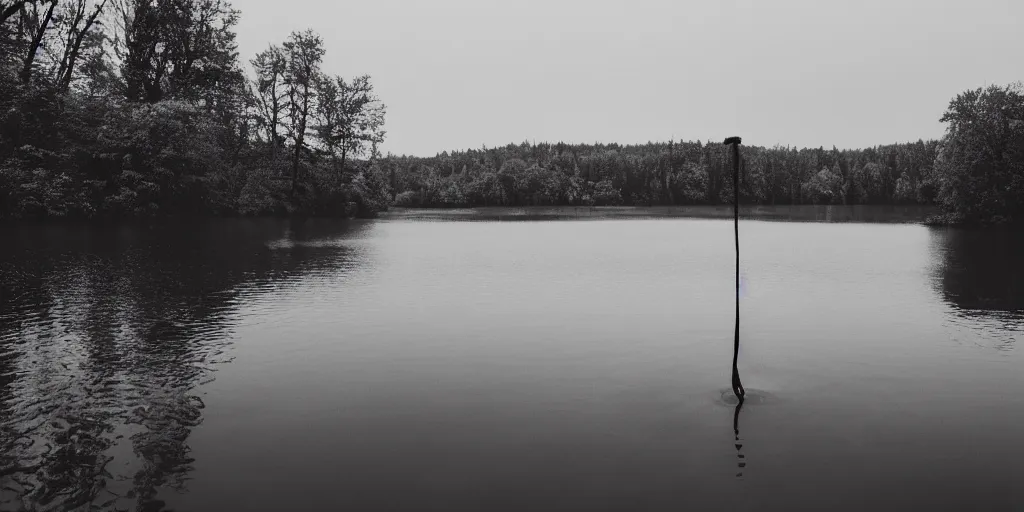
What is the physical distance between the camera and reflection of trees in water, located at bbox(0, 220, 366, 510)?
443 inches

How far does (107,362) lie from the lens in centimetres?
1844

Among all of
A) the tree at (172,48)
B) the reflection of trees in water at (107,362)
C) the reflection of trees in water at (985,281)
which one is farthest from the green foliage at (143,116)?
the reflection of trees in water at (985,281)

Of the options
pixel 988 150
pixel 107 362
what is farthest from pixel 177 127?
pixel 988 150

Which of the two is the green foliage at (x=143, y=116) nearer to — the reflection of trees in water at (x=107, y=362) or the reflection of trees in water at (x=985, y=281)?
the reflection of trees in water at (x=107, y=362)

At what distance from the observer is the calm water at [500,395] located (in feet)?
37.1

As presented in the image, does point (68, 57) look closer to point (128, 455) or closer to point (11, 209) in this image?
point (11, 209)

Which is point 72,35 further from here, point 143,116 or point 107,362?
point 107,362

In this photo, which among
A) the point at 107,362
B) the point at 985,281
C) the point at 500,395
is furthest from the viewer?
the point at 985,281

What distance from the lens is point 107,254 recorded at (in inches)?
1818

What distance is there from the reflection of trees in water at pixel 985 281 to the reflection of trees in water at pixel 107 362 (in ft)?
79.2

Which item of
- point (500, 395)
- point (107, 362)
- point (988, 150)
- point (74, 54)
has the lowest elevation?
point (500, 395)

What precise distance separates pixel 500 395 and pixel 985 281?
112 ft

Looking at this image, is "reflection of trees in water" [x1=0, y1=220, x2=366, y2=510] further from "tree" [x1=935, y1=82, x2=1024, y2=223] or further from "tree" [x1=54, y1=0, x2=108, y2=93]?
"tree" [x1=935, y1=82, x2=1024, y2=223]

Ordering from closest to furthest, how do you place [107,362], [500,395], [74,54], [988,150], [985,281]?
[500,395] < [107,362] < [985,281] < [74,54] < [988,150]
